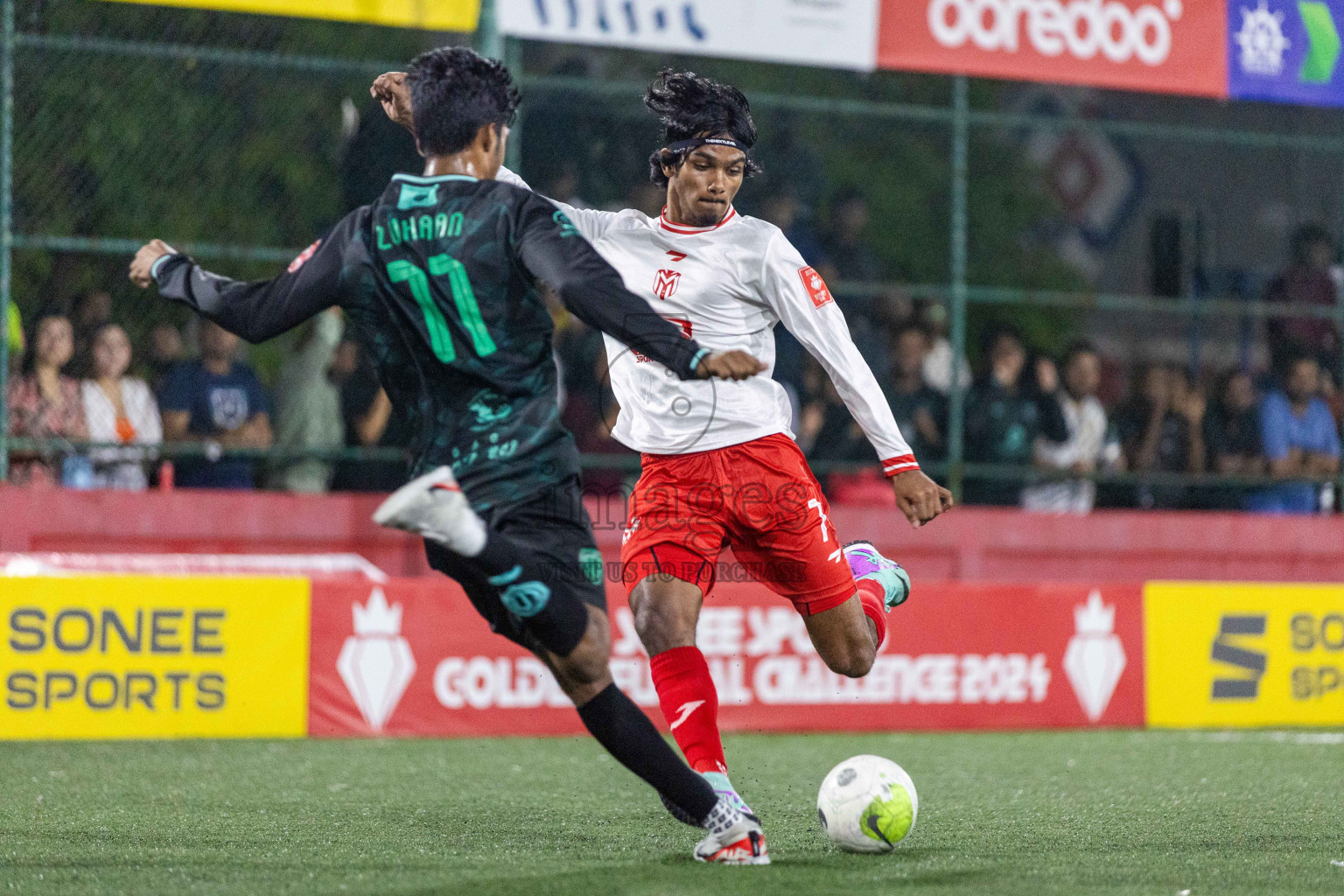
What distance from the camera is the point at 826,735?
920 centimetres

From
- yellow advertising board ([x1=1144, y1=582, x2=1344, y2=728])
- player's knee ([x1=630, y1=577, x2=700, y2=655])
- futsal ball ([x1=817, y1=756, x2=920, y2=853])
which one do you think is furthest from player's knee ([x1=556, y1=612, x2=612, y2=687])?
yellow advertising board ([x1=1144, y1=582, x2=1344, y2=728])

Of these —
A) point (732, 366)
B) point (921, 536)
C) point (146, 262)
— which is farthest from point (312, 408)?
point (732, 366)

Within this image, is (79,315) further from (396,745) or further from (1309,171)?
(1309,171)

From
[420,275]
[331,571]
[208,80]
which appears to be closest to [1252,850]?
[420,275]

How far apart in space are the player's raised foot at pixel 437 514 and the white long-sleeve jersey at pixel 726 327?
1286 millimetres

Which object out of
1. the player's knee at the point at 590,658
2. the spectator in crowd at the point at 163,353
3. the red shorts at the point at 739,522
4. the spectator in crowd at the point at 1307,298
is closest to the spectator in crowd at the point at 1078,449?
the spectator in crowd at the point at 1307,298

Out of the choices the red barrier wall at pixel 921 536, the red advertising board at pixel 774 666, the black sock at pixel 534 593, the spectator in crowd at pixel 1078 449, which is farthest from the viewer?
the spectator in crowd at pixel 1078 449

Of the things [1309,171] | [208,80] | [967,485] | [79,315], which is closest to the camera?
[79,315]

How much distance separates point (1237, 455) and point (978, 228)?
10.0 metres

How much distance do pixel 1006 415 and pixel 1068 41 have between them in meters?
2.33

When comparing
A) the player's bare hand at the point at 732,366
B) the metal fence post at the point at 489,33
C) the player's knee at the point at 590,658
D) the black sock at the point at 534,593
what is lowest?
the player's knee at the point at 590,658

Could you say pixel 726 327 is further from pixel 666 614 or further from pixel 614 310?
pixel 614 310

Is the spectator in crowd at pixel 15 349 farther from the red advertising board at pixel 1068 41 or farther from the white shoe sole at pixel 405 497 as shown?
the white shoe sole at pixel 405 497

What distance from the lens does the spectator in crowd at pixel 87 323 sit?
9.03m
